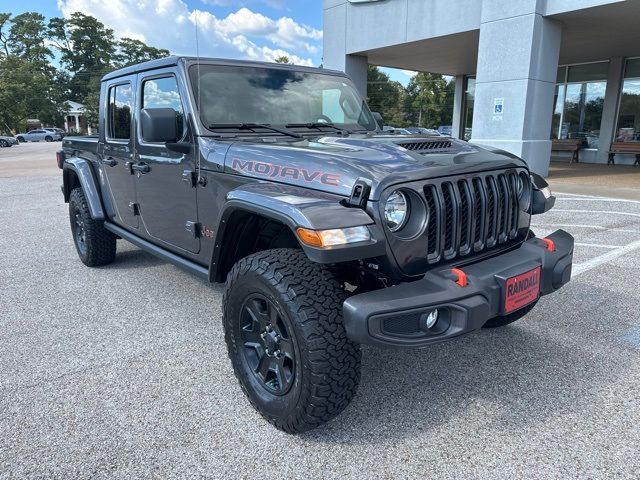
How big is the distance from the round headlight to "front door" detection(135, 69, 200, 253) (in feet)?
4.98

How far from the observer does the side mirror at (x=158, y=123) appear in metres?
2.91

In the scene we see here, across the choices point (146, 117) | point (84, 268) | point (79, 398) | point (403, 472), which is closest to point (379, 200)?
point (403, 472)

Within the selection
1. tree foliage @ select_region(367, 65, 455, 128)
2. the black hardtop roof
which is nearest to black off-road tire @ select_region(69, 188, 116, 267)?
the black hardtop roof

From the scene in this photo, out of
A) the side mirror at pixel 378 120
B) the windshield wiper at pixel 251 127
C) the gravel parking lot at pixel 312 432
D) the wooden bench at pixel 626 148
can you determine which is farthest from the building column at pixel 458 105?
the windshield wiper at pixel 251 127

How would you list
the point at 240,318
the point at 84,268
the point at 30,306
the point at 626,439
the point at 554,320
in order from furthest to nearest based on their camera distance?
the point at 84,268, the point at 30,306, the point at 554,320, the point at 240,318, the point at 626,439

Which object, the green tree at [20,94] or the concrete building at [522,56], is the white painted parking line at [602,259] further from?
the green tree at [20,94]

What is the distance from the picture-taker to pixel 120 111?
4.34 meters

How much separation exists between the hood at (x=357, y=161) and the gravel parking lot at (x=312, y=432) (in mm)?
1218

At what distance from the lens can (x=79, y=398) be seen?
2.70m

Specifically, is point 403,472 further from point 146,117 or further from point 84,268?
point 84,268

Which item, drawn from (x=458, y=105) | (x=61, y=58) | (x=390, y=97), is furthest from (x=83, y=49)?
(x=458, y=105)

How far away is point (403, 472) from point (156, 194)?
265cm

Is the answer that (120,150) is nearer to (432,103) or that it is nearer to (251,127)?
(251,127)

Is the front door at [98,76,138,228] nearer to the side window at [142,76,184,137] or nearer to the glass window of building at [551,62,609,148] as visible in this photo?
the side window at [142,76,184,137]
